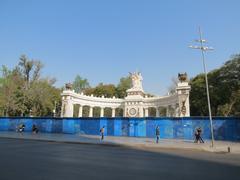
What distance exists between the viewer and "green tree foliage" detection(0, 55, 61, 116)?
52344 millimetres

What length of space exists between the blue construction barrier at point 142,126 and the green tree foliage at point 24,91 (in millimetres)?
15531

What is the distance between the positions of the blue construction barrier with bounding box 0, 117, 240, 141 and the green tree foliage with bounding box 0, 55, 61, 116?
1553cm

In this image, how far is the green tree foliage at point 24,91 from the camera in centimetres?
5234

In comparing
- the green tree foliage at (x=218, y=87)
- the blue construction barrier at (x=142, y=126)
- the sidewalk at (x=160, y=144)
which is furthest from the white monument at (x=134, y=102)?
the sidewalk at (x=160, y=144)

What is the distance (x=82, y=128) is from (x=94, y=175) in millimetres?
26709

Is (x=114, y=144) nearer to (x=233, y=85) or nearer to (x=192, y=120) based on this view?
(x=192, y=120)

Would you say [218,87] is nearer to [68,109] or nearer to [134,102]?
[134,102]

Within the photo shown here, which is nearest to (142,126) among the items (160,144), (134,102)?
(160,144)

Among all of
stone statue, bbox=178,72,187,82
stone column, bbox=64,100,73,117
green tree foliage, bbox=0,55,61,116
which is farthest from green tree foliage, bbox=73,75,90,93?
stone statue, bbox=178,72,187,82

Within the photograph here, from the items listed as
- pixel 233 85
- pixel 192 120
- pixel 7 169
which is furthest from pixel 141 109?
pixel 7 169

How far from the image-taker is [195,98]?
58500mm

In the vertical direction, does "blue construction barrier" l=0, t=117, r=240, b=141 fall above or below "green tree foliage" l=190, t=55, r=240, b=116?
below

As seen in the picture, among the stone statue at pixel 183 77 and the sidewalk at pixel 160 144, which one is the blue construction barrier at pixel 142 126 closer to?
the sidewalk at pixel 160 144

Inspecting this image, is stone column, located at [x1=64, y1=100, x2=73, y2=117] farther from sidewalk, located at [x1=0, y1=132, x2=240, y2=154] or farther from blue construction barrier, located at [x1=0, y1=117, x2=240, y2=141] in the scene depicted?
sidewalk, located at [x1=0, y1=132, x2=240, y2=154]
